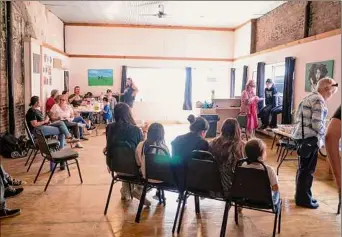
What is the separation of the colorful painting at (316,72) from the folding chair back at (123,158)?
12.9 feet

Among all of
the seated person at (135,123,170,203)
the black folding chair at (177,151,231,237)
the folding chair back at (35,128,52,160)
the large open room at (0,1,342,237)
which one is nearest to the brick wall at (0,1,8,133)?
the large open room at (0,1,342,237)

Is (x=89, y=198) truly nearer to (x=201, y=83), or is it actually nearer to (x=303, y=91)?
(x=303, y=91)

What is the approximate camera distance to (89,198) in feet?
12.6

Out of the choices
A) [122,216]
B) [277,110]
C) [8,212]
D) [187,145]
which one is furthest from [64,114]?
[277,110]

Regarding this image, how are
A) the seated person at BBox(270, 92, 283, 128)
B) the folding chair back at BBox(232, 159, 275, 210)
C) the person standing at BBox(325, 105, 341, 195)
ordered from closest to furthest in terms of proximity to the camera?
the person standing at BBox(325, 105, 341, 195)
the folding chair back at BBox(232, 159, 275, 210)
the seated person at BBox(270, 92, 283, 128)

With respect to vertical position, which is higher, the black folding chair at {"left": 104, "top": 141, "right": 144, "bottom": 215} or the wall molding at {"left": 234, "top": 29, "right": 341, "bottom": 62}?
the wall molding at {"left": 234, "top": 29, "right": 341, "bottom": 62}

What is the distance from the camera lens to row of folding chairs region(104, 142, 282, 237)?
2.55 m

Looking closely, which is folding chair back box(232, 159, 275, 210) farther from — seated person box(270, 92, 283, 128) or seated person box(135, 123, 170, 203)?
seated person box(270, 92, 283, 128)

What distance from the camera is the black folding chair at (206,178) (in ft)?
8.73

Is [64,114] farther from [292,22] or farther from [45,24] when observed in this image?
[292,22]

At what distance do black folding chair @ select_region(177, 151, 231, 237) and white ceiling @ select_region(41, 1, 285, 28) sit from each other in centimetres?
565

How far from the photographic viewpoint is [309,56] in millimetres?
6805

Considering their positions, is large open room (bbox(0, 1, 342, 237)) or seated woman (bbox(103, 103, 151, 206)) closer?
large open room (bbox(0, 1, 342, 237))

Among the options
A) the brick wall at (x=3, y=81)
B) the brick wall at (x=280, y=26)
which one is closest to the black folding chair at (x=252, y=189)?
the brick wall at (x=3, y=81)
